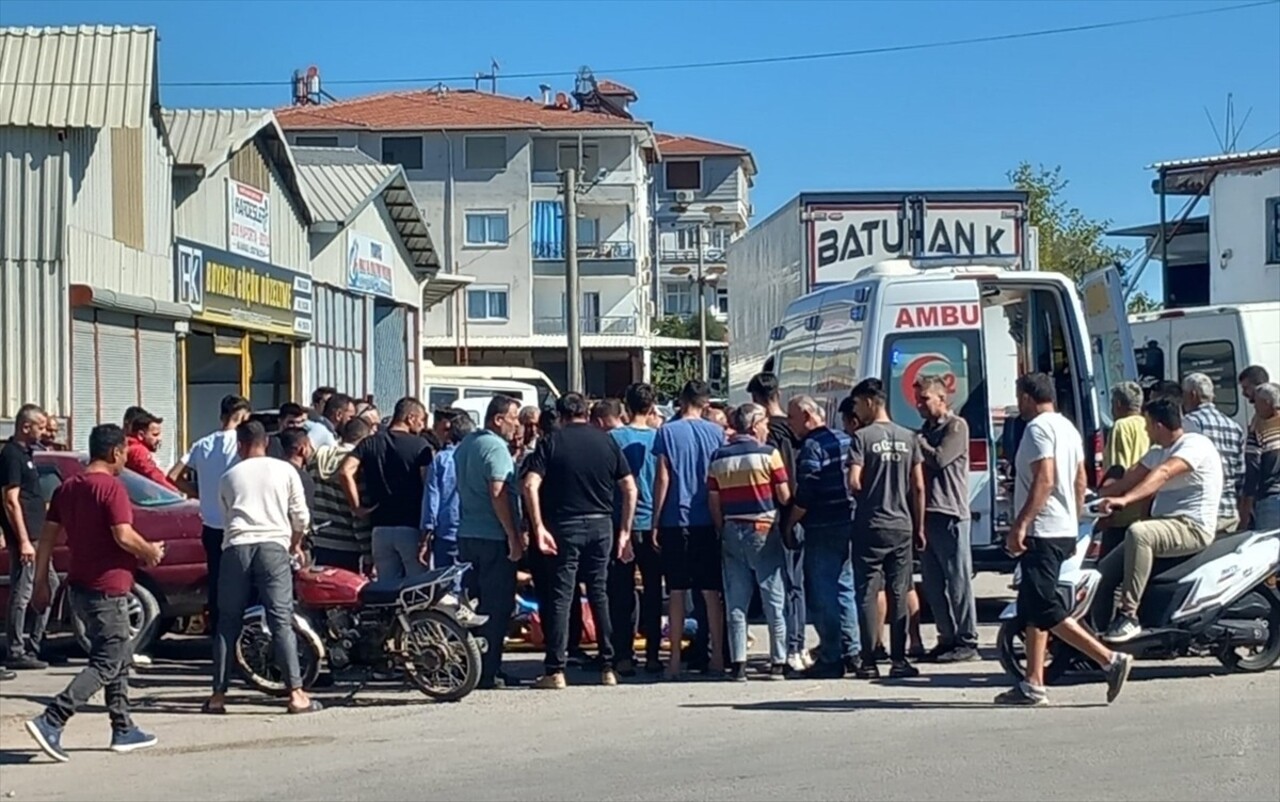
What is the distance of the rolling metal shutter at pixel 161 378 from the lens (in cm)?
2153

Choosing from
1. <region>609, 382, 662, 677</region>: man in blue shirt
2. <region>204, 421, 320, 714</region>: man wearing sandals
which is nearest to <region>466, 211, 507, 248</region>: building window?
<region>609, 382, 662, 677</region>: man in blue shirt

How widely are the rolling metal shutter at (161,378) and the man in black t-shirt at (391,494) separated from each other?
32.3 feet

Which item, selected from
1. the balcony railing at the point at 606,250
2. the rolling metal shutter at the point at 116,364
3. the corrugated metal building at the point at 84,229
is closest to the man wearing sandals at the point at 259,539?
the corrugated metal building at the point at 84,229

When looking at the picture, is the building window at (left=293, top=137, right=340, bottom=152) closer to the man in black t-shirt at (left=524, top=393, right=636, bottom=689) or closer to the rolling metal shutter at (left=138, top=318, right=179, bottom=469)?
the rolling metal shutter at (left=138, top=318, right=179, bottom=469)

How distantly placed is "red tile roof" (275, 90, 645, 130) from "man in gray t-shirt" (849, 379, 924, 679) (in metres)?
57.3

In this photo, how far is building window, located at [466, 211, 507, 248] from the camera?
224 ft

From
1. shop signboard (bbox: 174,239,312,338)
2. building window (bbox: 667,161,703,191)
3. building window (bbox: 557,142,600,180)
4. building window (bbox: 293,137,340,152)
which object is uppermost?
building window (bbox: 667,161,703,191)

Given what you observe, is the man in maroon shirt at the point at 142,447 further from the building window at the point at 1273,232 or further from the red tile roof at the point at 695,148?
the red tile roof at the point at 695,148

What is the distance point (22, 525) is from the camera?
12.5 m

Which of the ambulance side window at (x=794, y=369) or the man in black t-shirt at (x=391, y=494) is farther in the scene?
the ambulance side window at (x=794, y=369)

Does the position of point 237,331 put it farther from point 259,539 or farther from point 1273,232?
point 1273,232

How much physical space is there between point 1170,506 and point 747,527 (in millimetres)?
2732

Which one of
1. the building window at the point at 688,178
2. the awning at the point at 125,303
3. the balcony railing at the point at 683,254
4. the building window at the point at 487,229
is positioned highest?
the building window at the point at 688,178

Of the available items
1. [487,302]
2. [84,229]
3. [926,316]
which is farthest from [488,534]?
[487,302]
